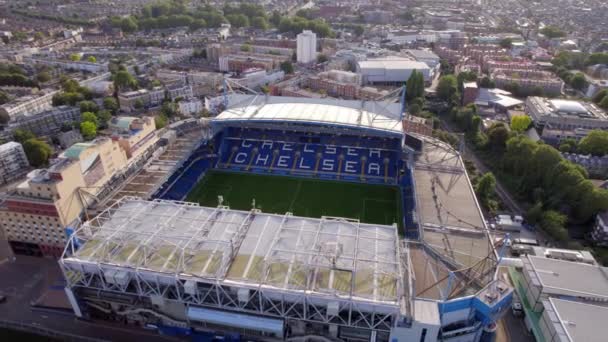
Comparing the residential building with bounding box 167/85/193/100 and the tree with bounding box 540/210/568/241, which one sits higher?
the residential building with bounding box 167/85/193/100

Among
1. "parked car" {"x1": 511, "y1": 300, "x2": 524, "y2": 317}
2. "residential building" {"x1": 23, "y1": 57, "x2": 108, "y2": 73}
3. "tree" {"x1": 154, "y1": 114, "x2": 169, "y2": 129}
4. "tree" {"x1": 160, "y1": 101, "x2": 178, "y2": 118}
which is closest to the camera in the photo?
"parked car" {"x1": 511, "y1": 300, "x2": 524, "y2": 317}

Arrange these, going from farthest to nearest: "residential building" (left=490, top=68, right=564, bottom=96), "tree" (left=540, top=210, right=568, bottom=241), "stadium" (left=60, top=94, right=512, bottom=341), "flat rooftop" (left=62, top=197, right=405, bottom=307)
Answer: "residential building" (left=490, top=68, right=564, bottom=96)
"tree" (left=540, top=210, right=568, bottom=241)
"flat rooftop" (left=62, top=197, right=405, bottom=307)
"stadium" (left=60, top=94, right=512, bottom=341)

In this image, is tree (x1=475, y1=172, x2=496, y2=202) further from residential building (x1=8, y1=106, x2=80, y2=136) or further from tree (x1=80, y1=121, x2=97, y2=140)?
residential building (x1=8, y1=106, x2=80, y2=136)

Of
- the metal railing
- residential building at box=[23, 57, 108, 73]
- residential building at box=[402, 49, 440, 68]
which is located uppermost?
residential building at box=[402, 49, 440, 68]

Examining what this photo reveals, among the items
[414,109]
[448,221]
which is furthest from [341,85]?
[448,221]

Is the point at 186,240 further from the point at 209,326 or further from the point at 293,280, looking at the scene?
the point at 293,280

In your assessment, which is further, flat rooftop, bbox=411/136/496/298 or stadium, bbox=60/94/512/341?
flat rooftop, bbox=411/136/496/298

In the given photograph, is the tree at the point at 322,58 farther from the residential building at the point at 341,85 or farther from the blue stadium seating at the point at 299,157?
the blue stadium seating at the point at 299,157

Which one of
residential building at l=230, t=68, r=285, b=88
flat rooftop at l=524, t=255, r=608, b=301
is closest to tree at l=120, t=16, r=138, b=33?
residential building at l=230, t=68, r=285, b=88
